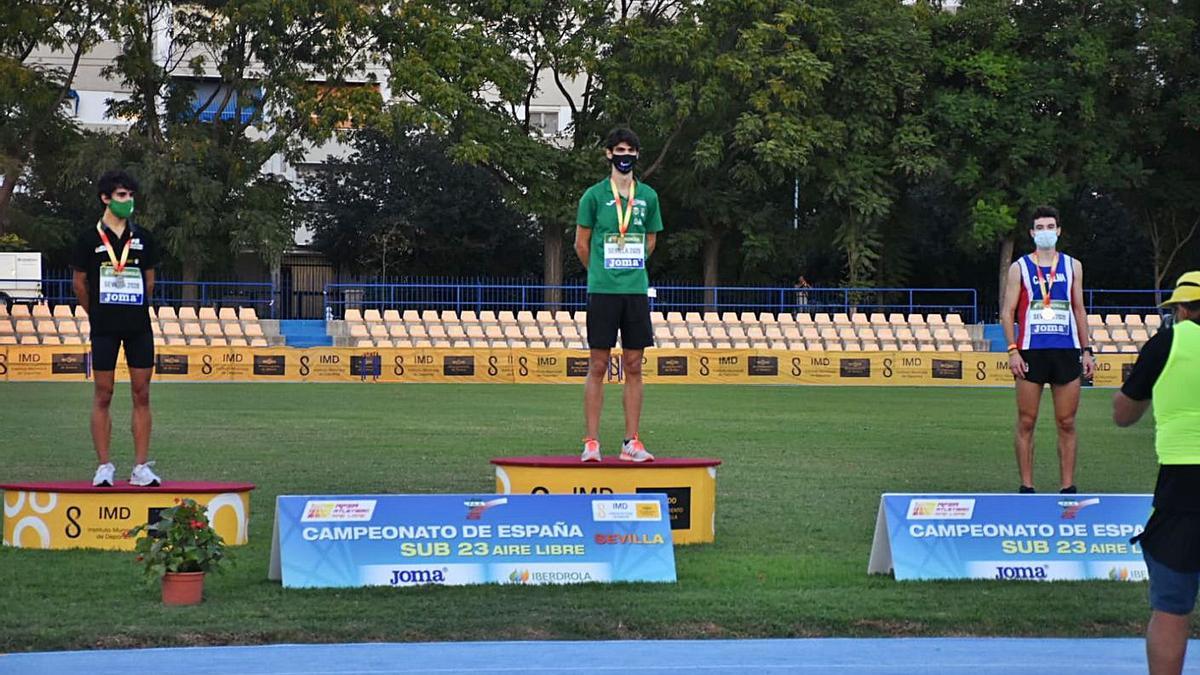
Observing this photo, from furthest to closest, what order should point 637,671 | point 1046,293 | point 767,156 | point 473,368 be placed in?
point 767,156 < point 473,368 < point 1046,293 < point 637,671

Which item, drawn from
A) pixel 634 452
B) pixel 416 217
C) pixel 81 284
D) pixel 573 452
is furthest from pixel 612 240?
pixel 416 217

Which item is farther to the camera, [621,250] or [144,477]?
[621,250]

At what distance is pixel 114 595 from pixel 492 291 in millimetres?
39508

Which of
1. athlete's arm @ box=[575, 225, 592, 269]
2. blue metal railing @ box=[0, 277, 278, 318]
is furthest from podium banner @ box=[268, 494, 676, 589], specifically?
blue metal railing @ box=[0, 277, 278, 318]

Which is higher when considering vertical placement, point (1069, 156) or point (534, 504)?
point (1069, 156)

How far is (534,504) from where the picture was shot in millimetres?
9820

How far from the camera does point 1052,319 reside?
12234 millimetres

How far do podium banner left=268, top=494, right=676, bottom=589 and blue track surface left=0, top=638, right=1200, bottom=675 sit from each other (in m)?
1.30

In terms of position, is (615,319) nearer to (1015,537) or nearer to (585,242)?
(585,242)

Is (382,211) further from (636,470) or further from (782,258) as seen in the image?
(636,470)

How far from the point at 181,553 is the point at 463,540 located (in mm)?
1550

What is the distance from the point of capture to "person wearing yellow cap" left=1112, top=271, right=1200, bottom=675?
21.6ft

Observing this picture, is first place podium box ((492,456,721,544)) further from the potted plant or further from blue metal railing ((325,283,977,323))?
blue metal railing ((325,283,977,323))

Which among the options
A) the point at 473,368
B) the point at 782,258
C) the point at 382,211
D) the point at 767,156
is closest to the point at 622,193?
the point at 473,368
